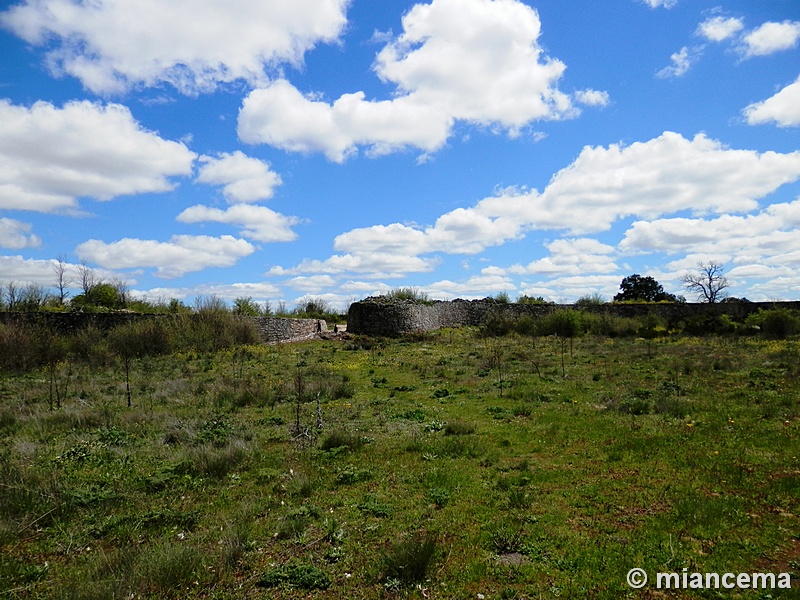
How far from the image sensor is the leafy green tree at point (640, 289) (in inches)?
2176

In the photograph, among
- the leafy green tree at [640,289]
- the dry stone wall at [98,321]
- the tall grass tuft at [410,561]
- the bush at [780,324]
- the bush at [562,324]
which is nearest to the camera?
the tall grass tuft at [410,561]

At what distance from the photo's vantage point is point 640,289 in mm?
56656

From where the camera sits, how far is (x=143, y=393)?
14164 mm

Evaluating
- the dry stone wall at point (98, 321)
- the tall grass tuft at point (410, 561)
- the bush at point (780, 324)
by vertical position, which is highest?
the dry stone wall at point (98, 321)

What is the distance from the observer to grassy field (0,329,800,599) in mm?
4391

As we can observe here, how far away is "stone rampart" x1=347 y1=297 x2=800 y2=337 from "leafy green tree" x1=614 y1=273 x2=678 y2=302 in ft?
52.2

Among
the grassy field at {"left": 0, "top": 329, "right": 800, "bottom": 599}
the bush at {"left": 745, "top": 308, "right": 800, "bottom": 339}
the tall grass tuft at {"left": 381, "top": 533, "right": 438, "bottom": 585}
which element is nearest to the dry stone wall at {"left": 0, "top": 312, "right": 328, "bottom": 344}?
the grassy field at {"left": 0, "top": 329, "right": 800, "bottom": 599}

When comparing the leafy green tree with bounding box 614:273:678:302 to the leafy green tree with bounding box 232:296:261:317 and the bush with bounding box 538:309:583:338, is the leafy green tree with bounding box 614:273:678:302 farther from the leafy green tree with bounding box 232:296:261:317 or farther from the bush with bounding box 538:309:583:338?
the leafy green tree with bounding box 232:296:261:317

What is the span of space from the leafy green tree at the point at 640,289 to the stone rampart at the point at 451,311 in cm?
1590

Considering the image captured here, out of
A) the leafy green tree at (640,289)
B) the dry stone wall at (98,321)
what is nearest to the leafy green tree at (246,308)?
the dry stone wall at (98,321)

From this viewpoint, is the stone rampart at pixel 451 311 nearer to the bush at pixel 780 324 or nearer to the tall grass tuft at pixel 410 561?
the bush at pixel 780 324

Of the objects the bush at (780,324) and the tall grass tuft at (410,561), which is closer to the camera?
the tall grass tuft at (410,561)

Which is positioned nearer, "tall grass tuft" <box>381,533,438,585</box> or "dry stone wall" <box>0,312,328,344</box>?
"tall grass tuft" <box>381,533,438,585</box>

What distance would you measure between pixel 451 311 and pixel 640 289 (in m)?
27.3
